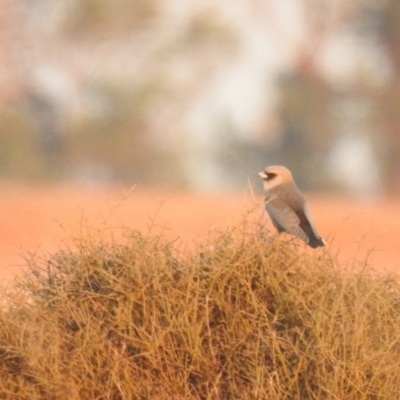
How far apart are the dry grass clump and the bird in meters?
1.01

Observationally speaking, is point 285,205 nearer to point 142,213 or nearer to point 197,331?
point 197,331

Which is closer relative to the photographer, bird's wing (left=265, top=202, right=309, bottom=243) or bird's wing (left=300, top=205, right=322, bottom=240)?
bird's wing (left=300, top=205, right=322, bottom=240)

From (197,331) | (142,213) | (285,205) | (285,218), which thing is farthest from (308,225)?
(142,213)

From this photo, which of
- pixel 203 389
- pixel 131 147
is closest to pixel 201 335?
pixel 203 389

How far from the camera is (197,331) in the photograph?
4875 mm

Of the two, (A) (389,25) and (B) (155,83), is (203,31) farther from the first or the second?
(A) (389,25)

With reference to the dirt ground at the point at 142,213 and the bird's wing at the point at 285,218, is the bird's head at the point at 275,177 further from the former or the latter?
the dirt ground at the point at 142,213

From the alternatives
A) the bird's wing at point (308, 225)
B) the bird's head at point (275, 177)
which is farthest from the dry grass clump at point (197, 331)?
the bird's head at point (275, 177)

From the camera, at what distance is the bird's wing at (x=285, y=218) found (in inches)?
245

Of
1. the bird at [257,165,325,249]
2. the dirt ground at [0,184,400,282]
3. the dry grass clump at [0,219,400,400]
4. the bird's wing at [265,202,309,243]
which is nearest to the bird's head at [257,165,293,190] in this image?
the bird at [257,165,325,249]

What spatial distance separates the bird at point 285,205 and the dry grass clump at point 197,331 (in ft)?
3.33

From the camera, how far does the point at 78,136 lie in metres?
29.6

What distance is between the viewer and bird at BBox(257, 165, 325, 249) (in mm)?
6289

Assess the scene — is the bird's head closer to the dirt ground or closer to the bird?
the bird
